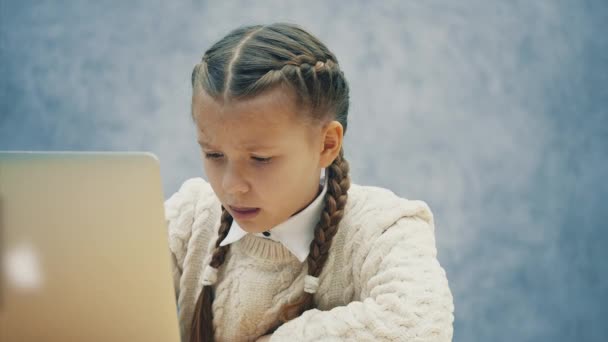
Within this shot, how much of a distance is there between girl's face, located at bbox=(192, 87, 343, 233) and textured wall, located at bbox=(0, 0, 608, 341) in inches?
36.2

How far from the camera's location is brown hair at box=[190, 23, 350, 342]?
0.86 meters

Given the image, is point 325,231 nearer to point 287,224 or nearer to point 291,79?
point 287,224

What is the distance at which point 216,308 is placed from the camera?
3.43ft

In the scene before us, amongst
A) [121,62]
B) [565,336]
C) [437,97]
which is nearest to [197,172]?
[121,62]

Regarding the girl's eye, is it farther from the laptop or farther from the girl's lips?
the laptop

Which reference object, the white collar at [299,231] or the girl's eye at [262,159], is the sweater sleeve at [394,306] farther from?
the girl's eye at [262,159]

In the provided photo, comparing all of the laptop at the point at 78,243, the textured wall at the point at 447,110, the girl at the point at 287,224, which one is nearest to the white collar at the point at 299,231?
the girl at the point at 287,224

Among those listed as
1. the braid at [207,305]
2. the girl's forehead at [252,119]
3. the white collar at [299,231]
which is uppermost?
the girl's forehead at [252,119]

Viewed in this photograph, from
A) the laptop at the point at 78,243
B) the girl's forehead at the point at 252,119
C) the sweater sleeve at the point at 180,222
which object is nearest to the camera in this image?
the laptop at the point at 78,243

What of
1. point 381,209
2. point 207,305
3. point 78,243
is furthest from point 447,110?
point 78,243

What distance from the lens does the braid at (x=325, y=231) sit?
0.99 meters

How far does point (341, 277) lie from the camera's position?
101 cm

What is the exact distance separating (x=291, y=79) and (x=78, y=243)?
0.38 meters

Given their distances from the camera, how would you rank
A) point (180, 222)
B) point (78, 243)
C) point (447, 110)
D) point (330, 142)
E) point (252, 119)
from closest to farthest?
point (78, 243) → point (252, 119) → point (330, 142) → point (180, 222) → point (447, 110)
